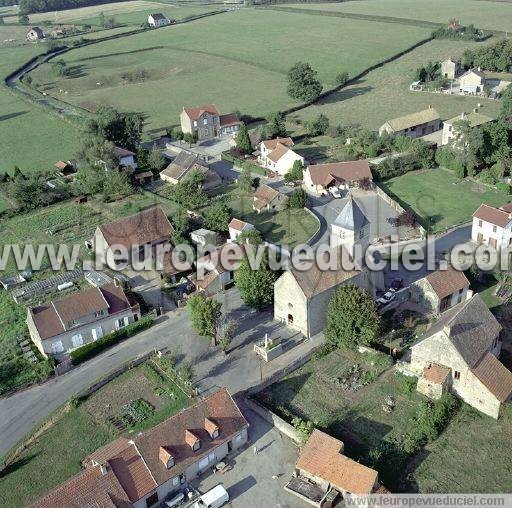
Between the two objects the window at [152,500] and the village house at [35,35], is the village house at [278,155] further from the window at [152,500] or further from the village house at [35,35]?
the village house at [35,35]

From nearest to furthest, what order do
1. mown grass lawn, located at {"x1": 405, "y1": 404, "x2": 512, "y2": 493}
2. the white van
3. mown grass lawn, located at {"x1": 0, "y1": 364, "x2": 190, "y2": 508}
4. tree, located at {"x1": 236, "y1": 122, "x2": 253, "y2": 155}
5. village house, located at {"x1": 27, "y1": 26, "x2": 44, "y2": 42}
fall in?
1. the white van
2. mown grass lawn, located at {"x1": 405, "y1": 404, "x2": 512, "y2": 493}
3. mown grass lawn, located at {"x1": 0, "y1": 364, "x2": 190, "y2": 508}
4. tree, located at {"x1": 236, "y1": 122, "x2": 253, "y2": 155}
5. village house, located at {"x1": 27, "y1": 26, "x2": 44, "y2": 42}

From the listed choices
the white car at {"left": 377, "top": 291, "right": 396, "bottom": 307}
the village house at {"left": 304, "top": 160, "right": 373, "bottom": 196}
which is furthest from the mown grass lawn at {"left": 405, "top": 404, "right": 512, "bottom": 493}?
the village house at {"left": 304, "top": 160, "right": 373, "bottom": 196}

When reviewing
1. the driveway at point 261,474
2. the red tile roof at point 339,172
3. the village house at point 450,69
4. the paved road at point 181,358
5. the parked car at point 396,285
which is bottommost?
the driveway at point 261,474

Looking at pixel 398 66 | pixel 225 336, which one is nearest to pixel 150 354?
pixel 225 336

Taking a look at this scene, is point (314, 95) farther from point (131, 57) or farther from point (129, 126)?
point (131, 57)

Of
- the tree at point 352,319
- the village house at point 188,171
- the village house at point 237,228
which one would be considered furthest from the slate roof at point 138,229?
the tree at point 352,319

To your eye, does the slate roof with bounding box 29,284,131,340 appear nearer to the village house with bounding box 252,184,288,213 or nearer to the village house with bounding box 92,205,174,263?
the village house with bounding box 92,205,174,263

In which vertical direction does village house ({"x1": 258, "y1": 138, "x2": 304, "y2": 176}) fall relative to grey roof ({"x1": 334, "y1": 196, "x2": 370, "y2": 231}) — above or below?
below
